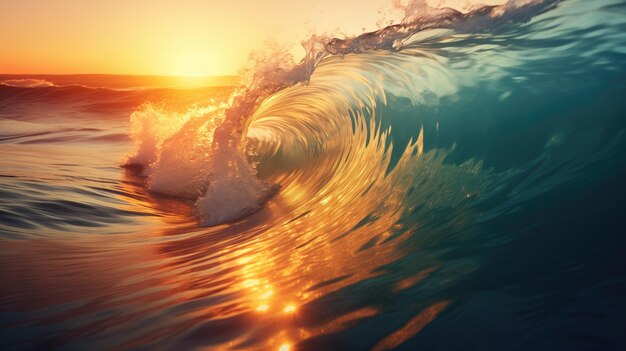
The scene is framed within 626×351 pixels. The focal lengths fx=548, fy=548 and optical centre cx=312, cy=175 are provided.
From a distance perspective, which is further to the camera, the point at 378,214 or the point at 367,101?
the point at 367,101

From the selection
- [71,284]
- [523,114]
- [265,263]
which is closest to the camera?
[71,284]

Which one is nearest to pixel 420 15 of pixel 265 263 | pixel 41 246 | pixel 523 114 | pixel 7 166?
pixel 523 114

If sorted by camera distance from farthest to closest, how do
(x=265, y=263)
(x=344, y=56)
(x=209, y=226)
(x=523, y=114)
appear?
(x=344, y=56)
(x=209, y=226)
(x=523, y=114)
(x=265, y=263)

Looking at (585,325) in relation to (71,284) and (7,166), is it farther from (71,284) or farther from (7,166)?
(7,166)

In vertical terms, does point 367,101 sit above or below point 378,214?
above

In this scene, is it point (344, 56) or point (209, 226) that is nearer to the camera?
point (209, 226)

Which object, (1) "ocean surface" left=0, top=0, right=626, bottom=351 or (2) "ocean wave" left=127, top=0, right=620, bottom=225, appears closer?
(1) "ocean surface" left=0, top=0, right=626, bottom=351

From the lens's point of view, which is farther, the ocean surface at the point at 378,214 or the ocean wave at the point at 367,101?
the ocean wave at the point at 367,101

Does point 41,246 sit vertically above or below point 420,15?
below
